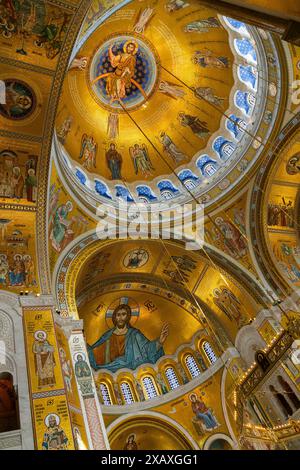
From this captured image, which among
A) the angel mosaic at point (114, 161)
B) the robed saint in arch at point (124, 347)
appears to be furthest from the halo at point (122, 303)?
the angel mosaic at point (114, 161)

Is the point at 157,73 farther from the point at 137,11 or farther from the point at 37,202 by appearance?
the point at 37,202

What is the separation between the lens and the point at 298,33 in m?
5.55

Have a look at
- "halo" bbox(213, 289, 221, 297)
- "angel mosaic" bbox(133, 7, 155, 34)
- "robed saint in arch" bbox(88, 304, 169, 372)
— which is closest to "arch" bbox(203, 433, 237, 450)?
"robed saint in arch" bbox(88, 304, 169, 372)

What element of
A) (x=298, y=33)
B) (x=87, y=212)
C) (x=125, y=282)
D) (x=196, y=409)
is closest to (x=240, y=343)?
(x=196, y=409)

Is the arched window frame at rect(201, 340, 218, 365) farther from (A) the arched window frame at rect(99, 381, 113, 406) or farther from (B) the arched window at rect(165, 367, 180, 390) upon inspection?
(A) the arched window frame at rect(99, 381, 113, 406)

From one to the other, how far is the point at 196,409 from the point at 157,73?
14.4m

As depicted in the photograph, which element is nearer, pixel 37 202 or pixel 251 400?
pixel 37 202

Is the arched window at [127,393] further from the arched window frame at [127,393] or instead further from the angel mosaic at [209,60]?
the angel mosaic at [209,60]

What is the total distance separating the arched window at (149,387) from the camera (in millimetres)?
17484

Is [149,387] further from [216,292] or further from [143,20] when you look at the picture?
[143,20]

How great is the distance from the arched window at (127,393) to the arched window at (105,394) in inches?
27.6

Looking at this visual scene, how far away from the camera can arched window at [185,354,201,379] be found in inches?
711

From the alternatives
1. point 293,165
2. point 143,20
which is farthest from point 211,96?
point 293,165

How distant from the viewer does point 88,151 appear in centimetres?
1652
